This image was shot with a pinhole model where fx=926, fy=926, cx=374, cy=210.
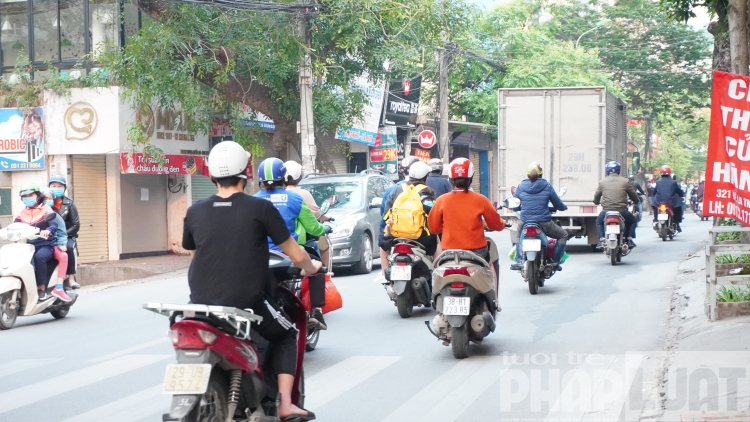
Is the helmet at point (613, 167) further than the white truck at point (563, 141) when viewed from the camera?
No

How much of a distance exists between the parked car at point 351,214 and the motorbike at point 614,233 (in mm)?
4139

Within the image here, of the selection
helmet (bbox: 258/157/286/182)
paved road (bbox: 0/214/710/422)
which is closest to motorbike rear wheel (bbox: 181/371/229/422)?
paved road (bbox: 0/214/710/422)

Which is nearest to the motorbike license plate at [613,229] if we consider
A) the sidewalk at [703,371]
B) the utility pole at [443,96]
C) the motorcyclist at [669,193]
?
the sidewalk at [703,371]

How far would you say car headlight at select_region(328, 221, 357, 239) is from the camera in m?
16.0

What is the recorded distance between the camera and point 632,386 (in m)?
6.95

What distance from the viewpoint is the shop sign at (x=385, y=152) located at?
33.5 meters

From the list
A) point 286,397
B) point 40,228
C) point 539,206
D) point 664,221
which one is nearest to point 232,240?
point 286,397

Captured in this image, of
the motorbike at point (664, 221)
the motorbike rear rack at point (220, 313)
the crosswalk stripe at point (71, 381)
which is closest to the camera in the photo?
the motorbike rear rack at point (220, 313)

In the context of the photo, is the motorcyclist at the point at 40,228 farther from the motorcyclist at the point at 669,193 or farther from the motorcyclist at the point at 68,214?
the motorcyclist at the point at 669,193

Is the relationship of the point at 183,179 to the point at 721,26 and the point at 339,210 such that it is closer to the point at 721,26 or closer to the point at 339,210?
the point at 339,210

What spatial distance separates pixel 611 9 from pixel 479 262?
35211 millimetres

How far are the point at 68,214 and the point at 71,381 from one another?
5.75 metres

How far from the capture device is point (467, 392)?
6.94m

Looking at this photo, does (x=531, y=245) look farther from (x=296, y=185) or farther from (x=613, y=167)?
(x=613, y=167)
